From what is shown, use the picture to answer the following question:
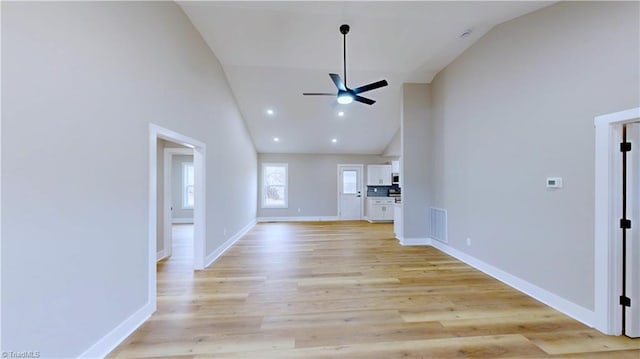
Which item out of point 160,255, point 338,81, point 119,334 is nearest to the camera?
point 119,334

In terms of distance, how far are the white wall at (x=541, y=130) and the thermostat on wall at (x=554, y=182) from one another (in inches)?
2.0

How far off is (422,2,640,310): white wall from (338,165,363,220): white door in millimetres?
5273

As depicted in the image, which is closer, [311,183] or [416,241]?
[416,241]

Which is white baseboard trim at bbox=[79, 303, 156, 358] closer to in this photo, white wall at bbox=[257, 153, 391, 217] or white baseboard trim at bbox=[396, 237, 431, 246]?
white baseboard trim at bbox=[396, 237, 431, 246]

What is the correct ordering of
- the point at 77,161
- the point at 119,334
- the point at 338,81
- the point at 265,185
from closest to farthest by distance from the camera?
the point at 77,161 < the point at 119,334 < the point at 338,81 < the point at 265,185

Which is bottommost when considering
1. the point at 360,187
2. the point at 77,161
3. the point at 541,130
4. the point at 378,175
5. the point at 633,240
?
the point at 633,240

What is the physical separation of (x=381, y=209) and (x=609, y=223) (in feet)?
22.3

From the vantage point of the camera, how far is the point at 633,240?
7.34ft

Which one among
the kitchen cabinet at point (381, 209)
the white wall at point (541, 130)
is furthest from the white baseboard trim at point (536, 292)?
the kitchen cabinet at point (381, 209)

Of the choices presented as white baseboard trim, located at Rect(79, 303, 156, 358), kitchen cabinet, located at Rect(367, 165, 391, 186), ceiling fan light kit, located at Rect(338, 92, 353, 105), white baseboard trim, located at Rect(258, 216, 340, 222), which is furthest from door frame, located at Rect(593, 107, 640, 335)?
white baseboard trim, located at Rect(258, 216, 340, 222)

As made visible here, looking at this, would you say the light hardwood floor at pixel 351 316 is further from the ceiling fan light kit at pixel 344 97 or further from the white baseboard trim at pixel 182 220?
the white baseboard trim at pixel 182 220

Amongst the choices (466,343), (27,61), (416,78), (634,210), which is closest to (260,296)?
(466,343)

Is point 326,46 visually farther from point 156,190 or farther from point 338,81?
point 156,190

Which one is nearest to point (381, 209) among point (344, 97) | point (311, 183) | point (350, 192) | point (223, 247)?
point (350, 192)
